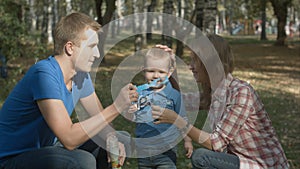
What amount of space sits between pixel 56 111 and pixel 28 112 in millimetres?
313

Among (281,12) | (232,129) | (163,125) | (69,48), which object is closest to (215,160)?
(232,129)

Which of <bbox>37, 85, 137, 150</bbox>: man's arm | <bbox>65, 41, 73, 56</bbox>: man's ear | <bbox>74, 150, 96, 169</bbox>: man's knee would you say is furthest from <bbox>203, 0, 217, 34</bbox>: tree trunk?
<bbox>37, 85, 137, 150</bbox>: man's arm

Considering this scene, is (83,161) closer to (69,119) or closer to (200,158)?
(69,119)

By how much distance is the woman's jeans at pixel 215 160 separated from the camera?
10.7 feet

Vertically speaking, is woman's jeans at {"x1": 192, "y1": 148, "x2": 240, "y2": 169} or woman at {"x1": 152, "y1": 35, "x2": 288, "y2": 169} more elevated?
woman at {"x1": 152, "y1": 35, "x2": 288, "y2": 169}

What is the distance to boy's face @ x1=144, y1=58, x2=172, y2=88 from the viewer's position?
3711 mm

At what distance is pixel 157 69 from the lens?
146 inches

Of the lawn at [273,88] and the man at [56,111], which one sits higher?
the man at [56,111]

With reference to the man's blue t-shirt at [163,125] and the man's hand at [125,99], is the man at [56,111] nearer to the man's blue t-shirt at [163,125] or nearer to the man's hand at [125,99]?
the man's hand at [125,99]

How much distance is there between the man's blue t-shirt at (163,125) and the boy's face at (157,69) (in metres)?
0.10

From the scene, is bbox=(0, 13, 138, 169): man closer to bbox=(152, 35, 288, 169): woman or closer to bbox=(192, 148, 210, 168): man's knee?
bbox=(152, 35, 288, 169): woman

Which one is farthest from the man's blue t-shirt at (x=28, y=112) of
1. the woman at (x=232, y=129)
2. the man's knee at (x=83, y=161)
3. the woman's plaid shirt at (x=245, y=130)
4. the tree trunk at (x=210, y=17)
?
the tree trunk at (x=210, y=17)

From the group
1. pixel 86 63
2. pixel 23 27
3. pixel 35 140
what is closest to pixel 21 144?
pixel 35 140

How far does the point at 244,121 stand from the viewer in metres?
3.18
